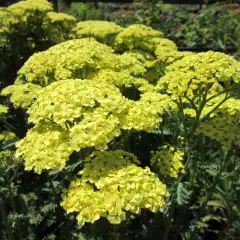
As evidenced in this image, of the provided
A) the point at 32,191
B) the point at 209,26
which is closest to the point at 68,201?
the point at 32,191

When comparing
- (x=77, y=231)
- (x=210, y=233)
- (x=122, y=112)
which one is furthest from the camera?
(x=210, y=233)

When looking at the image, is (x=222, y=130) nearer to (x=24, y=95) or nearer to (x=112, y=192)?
(x=112, y=192)

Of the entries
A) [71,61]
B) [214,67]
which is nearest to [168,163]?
[214,67]

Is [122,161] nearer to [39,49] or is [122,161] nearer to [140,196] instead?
[140,196]

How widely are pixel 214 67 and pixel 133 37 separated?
206cm

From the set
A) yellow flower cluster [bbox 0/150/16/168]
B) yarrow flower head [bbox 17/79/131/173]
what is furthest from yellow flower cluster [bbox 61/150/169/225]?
yellow flower cluster [bbox 0/150/16/168]

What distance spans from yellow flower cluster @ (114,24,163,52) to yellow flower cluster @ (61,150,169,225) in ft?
7.96

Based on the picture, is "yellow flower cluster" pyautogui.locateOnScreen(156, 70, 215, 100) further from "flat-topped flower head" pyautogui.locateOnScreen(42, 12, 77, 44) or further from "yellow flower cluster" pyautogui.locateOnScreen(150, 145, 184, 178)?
"flat-topped flower head" pyautogui.locateOnScreen(42, 12, 77, 44)

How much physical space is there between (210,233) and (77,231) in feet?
4.75

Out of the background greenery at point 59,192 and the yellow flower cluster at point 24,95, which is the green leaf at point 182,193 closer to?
the background greenery at point 59,192

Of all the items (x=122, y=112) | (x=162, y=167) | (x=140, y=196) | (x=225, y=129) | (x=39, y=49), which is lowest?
(x=39, y=49)

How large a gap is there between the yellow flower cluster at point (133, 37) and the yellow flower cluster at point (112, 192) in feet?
7.96

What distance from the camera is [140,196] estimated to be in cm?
172

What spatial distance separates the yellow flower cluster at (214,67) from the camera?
218cm
